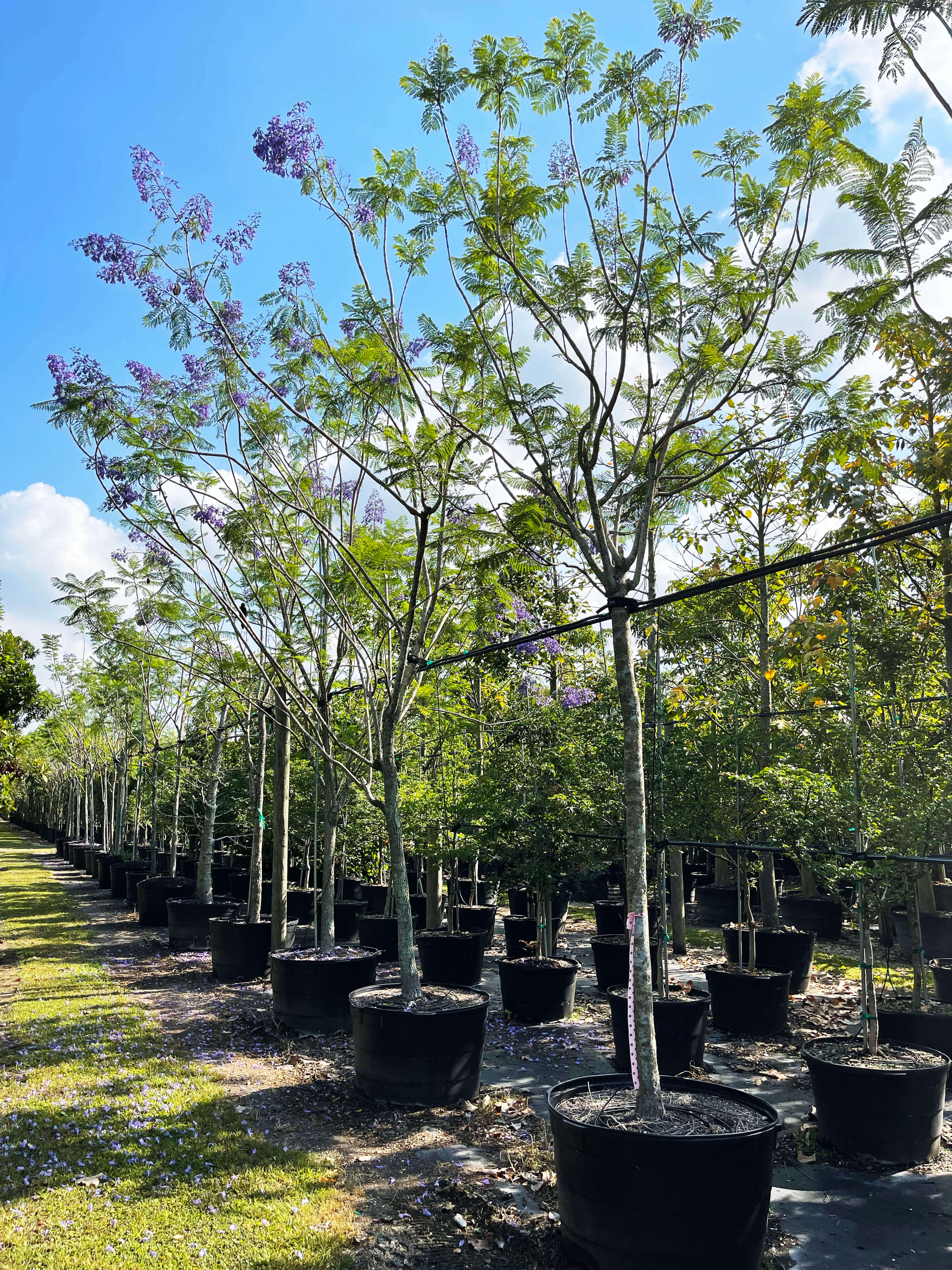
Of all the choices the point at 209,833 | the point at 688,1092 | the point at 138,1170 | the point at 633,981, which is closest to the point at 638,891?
the point at 633,981

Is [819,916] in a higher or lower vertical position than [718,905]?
higher

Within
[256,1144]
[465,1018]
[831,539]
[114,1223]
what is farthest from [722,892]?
[114,1223]

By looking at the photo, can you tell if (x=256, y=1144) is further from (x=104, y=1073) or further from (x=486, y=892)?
(x=486, y=892)

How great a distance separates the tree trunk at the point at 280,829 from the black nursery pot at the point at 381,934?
191 cm

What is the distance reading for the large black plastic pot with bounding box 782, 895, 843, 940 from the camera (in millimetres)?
12844

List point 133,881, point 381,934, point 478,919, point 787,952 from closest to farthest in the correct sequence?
point 787,952, point 381,934, point 478,919, point 133,881

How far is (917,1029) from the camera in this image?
5.90 metres

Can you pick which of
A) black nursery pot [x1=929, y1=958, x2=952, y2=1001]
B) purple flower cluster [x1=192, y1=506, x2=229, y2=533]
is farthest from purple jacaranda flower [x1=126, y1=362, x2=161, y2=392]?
black nursery pot [x1=929, y1=958, x2=952, y2=1001]

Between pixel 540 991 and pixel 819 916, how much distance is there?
6.87 m

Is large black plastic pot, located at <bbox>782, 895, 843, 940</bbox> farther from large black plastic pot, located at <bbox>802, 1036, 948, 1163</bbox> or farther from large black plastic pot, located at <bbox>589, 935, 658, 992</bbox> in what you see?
large black plastic pot, located at <bbox>802, 1036, 948, 1163</bbox>

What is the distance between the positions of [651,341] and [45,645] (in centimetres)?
2190

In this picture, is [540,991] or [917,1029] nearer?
[917,1029]

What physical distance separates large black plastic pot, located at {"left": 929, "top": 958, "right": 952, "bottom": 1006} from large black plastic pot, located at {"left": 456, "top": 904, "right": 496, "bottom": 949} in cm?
537

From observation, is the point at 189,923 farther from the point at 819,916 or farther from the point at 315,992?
the point at 819,916
